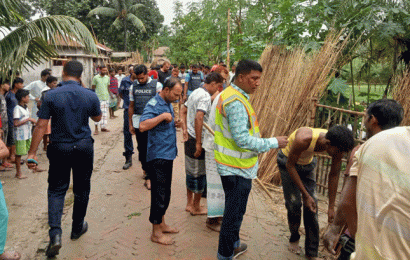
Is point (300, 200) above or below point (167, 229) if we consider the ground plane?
above

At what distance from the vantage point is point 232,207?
2.54m

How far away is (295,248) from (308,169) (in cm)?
93

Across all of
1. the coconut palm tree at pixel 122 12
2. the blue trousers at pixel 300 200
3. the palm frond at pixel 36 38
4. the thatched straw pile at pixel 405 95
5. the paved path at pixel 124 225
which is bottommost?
the paved path at pixel 124 225

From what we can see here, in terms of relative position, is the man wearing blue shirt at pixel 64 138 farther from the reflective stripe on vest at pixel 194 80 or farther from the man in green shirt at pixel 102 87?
the reflective stripe on vest at pixel 194 80

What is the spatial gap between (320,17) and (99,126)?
Result: 21.9 ft

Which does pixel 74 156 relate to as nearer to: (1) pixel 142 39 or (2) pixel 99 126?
(2) pixel 99 126

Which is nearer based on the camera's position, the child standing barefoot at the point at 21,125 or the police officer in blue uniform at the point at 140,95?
the police officer in blue uniform at the point at 140,95

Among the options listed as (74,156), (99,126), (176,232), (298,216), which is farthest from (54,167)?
(99,126)

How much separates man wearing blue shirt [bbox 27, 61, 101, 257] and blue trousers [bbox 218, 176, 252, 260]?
4.98ft

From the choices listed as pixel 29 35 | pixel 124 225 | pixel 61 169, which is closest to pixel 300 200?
pixel 124 225

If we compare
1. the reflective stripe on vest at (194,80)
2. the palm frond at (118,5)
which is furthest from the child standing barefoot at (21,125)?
the palm frond at (118,5)

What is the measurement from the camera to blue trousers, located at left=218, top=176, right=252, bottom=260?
2.51 meters

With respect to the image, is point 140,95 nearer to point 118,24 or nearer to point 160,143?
point 160,143

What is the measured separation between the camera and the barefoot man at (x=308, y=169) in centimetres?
266
